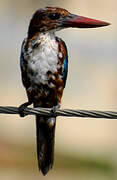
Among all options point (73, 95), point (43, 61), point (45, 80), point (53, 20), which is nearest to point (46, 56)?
point (43, 61)

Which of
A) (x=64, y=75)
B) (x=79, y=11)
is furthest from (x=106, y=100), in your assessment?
(x=64, y=75)

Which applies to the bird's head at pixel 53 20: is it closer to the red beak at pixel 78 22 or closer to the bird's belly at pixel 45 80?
the red beak at pixel 78 22

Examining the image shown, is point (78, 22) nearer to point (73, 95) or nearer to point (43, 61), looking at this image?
point (43, 61)

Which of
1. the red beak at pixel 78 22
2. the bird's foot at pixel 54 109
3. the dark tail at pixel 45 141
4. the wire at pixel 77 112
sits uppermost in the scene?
the red beak at pixel 78 22

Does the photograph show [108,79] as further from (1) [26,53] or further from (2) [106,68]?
(1) [26,53]

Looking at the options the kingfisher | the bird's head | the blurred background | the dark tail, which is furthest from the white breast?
the blurred background

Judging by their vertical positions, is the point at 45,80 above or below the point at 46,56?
below

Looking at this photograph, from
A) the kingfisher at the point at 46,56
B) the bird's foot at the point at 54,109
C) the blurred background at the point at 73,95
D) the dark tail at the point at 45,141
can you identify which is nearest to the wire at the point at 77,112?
the bird's foot at the point at 54,109
